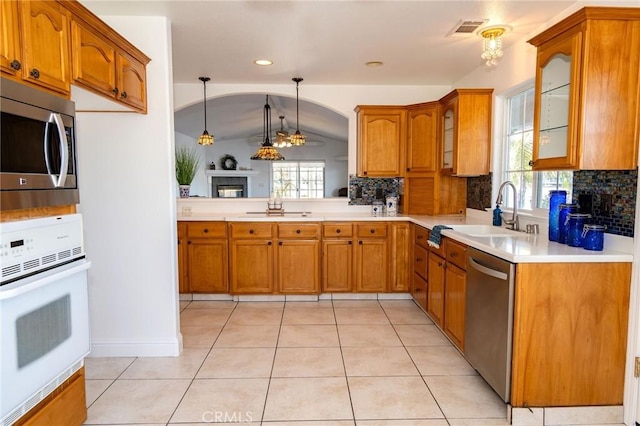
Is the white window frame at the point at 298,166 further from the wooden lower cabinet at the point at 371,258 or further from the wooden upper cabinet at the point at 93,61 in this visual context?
the wooden upper cabinet at the point at 93,61

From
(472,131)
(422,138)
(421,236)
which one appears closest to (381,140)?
(422,138)

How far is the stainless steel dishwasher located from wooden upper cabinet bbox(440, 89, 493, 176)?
144cm

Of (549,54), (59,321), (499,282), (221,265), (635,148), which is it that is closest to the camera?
(59,321)

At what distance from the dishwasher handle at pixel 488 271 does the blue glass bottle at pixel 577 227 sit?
1.71 ft

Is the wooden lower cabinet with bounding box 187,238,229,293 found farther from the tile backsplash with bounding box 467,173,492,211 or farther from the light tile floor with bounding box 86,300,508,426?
the tile backsplash with bounding box 467,173,492,211

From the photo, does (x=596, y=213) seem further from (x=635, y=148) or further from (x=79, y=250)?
(x=79, y=250)

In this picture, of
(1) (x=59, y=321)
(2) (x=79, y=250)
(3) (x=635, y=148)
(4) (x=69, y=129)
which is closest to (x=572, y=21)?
(3) (x=635, y=148)

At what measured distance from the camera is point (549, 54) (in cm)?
229

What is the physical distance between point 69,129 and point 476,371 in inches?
106

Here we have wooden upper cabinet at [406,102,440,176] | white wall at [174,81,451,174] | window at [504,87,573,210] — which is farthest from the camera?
white wall at [174,81,451,174]

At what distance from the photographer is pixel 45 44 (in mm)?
1673

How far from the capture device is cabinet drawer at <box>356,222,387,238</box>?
415cm

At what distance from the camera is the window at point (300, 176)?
11.1 m

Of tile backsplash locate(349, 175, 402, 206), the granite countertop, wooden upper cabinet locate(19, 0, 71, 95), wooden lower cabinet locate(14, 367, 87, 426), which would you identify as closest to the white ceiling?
wooden upper cabinet locate(19, 0, 71, 95)
